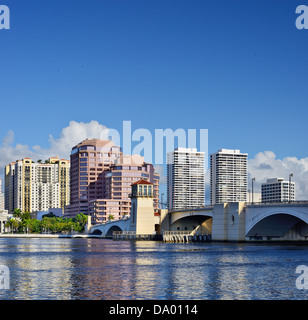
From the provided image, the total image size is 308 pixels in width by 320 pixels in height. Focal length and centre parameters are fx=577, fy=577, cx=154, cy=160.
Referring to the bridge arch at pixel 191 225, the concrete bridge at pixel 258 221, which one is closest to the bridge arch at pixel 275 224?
the concrete bridge at pixel 258 221

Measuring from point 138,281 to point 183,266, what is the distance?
1867cm

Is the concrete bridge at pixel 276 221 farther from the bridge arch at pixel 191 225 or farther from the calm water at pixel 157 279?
the bridge arch at pixel 191 225

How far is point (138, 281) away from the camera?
184ft

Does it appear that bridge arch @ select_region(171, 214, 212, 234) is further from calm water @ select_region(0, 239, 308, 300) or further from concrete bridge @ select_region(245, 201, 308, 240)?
calm water @ select_region(0, 239, 308, 300)

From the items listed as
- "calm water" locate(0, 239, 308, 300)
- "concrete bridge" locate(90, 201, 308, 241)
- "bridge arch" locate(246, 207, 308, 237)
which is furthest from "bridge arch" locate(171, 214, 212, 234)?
"calm water" locate(0, 239, 308, 300)

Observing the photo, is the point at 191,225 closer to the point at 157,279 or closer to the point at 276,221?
the point at 276,221

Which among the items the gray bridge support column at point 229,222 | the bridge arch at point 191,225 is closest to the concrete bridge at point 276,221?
the gray bridge support column at point 229,222

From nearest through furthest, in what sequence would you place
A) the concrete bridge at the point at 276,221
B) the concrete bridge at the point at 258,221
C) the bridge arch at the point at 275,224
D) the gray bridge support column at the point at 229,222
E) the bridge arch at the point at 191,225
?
the concrete bridge at the point at 276,221
the concrete bridge at the point at 258,221
the bridge arch at the point at 275,224
the gray bridge support column at the point at 229,222
the bridge arch at the point at 191,225

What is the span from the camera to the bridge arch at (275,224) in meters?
128

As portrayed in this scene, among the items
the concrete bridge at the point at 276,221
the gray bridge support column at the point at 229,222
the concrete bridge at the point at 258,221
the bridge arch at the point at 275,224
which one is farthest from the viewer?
the gray bridge support column at the point at 229,222

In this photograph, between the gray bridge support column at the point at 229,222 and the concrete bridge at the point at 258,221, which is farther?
the gray bridge support column at the point at 229,222

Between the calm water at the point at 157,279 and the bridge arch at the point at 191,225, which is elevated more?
the calm water at the point at 157,279

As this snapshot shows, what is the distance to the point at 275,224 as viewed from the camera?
447 feet
